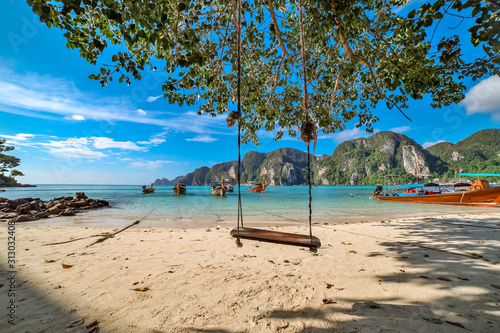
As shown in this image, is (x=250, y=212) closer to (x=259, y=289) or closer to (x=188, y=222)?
(x=188, y=222)

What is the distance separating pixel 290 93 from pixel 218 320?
25.0 ft

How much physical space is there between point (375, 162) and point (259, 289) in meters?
153

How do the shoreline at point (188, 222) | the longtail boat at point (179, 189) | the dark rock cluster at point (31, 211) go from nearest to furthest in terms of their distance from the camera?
1. the shoreline at point (188, 222)
2. the dark rock cluster at point (31, 211)
3. the longtail boat at point (179, 189)

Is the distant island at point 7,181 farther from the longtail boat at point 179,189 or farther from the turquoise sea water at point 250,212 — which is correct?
the turquoise sea water at point 250,212

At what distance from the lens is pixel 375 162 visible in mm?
132125

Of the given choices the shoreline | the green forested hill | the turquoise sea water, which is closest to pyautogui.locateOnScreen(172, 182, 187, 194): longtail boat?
the turquoise sea water

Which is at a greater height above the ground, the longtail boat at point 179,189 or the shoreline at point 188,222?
the longtail boat at point 179,189

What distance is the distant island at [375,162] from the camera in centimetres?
8853

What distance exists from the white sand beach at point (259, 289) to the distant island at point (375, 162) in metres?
69.9

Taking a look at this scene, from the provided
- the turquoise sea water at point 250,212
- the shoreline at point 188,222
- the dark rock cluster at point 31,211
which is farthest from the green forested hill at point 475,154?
the dark rock cluster at point 31,211

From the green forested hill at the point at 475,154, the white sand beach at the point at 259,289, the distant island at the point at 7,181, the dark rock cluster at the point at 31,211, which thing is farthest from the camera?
the distant island at the point at 7,181

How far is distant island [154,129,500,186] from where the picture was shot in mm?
88531

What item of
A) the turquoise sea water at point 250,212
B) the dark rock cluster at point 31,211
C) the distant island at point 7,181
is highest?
the distant island at point 7,181

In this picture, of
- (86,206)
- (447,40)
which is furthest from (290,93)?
(86,206)
